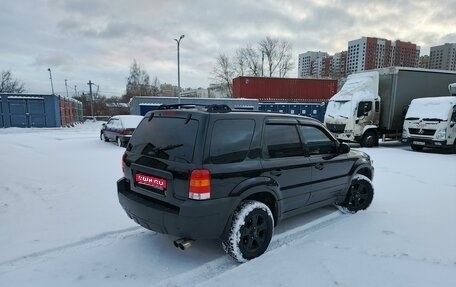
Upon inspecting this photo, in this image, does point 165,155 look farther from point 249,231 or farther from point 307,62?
point 307,62

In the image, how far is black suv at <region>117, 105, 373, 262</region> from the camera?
3088 millimetres

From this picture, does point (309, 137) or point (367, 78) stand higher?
point (367, 78)

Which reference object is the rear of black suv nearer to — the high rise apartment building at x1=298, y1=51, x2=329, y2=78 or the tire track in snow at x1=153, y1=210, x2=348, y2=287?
the tire track in snow at x1=153, y1=210, x2=348, y2=287

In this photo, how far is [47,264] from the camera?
3.33 meters

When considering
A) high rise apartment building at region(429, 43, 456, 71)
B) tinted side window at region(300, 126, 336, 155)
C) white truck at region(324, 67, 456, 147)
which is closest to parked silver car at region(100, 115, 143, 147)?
white truck at region(324, 67, 456, 147)

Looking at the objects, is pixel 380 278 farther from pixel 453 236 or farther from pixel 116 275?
pixel 116 275

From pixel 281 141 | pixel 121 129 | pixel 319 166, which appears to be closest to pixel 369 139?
pixel 121 129

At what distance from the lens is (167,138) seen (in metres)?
3.42

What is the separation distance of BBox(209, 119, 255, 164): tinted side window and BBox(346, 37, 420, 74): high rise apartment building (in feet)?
183

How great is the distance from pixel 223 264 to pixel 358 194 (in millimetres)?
2784

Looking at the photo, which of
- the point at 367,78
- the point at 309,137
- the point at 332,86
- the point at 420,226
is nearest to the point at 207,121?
the point at 309,137

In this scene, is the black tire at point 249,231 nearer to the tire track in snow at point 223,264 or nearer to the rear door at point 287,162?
the tire track in snow at point 223,264

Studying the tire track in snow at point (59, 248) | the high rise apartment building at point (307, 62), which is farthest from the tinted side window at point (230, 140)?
the high rise apartment building at point (307, 62)

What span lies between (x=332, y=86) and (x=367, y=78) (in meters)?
19.4
